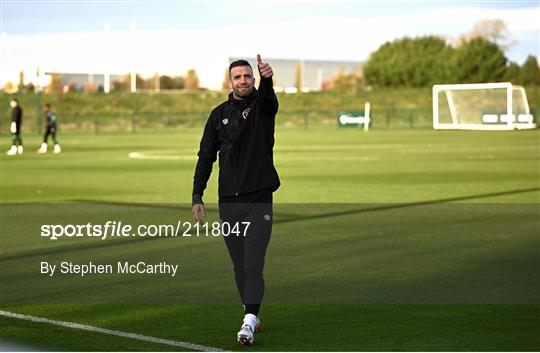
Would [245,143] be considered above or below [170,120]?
above

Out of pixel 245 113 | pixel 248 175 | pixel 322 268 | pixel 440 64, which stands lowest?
pixel 322 268

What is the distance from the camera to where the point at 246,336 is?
29.6ft

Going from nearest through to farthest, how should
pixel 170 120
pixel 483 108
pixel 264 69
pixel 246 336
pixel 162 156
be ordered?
pixel 264 69 < pixel 246 336 < pixel 162 156 < pixel 483 108 < pixel 170 120

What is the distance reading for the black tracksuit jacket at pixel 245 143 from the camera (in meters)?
9.35

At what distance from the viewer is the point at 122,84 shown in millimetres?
144625

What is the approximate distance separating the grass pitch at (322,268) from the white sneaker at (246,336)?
77 mm

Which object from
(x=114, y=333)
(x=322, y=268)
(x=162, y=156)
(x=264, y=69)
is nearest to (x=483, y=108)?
(x=162, y=156)

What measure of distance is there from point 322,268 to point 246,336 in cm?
503

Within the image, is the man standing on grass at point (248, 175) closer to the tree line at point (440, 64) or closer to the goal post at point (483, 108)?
the goal post at point (483, 108)

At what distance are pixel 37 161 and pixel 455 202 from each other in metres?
20.9

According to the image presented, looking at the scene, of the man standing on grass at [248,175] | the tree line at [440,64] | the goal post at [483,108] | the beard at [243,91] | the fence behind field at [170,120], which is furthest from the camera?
the tree line at [440,64]

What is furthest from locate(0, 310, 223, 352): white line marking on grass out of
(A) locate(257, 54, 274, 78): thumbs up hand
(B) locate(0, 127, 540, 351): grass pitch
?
(A) locate(257, 54, 274, 78): thumbs up hand

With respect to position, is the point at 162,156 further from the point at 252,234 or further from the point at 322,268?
the point at 252,234

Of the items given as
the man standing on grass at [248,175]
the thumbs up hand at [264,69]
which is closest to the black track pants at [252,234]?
the man standing on grass at [248,175]
